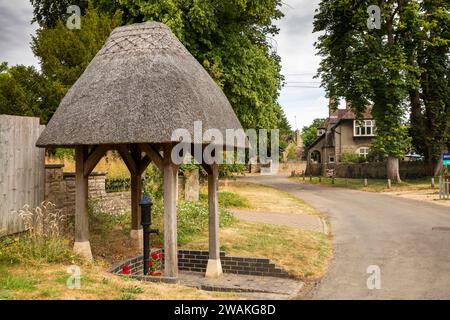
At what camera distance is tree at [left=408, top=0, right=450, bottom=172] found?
1193 inches

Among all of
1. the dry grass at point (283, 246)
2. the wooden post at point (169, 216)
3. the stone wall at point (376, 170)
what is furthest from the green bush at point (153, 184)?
the stone wall at point (376, 170)

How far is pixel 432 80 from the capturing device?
33.4 meters

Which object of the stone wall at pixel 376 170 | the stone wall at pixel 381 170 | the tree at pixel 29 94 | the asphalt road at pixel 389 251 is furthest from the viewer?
the stone wall at pixel 376 170

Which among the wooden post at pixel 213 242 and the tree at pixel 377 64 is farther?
the tree at pixel 377 64

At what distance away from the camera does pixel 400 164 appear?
128ft

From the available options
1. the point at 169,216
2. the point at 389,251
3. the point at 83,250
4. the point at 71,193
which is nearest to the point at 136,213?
the point at 71,193

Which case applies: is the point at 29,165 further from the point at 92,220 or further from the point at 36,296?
the point at 36,296

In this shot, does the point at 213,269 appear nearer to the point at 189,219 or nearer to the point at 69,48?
the point at 189,219

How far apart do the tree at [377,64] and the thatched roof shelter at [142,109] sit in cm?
2180

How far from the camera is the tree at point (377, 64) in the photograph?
28969 mm

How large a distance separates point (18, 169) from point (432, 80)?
32.2m

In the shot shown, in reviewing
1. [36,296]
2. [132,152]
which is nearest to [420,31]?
[132,152]

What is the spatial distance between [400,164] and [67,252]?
118 feet

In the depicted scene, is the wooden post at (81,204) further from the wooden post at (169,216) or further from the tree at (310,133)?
the tree at (310,133)
